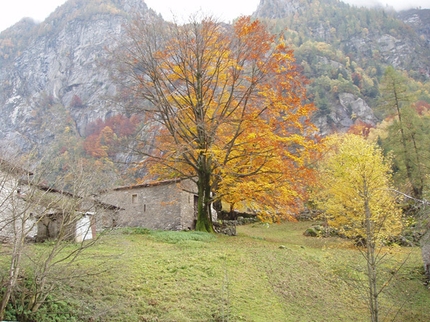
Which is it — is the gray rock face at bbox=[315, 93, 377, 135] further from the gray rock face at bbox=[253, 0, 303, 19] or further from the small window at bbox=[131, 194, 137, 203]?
the gray rock face at bbox=[253, 0, 303, 19]

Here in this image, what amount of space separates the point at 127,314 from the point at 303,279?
22.2 feet

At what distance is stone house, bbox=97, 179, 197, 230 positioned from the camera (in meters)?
22.8

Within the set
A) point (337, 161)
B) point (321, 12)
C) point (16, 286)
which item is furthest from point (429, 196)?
point (321, 12)

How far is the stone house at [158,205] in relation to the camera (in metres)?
22.8

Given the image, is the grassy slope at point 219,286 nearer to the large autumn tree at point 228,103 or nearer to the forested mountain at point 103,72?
the large autumn tree at point 228,103

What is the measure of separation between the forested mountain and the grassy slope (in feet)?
200

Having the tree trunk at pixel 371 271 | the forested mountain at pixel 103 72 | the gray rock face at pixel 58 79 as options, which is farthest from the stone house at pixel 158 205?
the gray rock face at pixel 58 79

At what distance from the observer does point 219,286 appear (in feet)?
34.8

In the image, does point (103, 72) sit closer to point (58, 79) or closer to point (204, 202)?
point (58, 79)

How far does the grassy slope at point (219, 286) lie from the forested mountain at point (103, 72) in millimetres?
60821

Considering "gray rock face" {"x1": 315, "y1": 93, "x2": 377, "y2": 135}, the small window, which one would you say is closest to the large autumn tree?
the small window

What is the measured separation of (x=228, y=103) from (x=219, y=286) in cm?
1030

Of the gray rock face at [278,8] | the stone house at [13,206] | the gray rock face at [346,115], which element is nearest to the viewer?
the stone house at [13,206]

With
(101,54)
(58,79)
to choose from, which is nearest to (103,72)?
(101,54)
